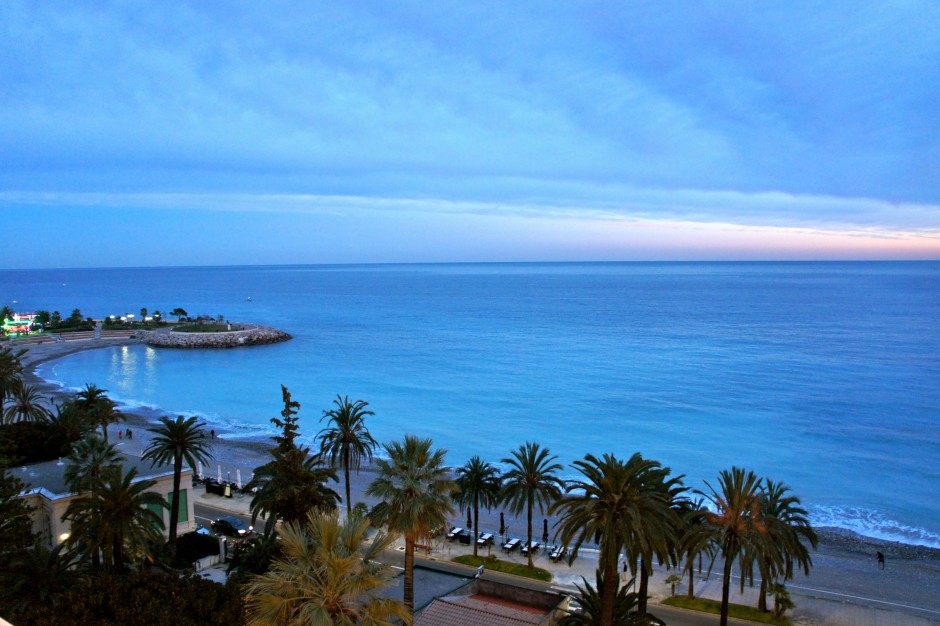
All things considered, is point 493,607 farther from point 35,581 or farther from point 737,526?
point 35,581

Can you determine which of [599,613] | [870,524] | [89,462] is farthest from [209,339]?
[599,613]

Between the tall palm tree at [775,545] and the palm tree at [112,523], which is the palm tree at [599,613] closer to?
the tall palm tree at [775,545]

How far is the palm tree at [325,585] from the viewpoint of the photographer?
1106 centimetres

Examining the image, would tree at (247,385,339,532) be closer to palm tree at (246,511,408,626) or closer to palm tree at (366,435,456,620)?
palm tree at (366,435,456,620)

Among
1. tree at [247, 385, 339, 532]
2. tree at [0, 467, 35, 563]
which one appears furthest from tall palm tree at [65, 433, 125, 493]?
tree at [247, 385, 339, 532]

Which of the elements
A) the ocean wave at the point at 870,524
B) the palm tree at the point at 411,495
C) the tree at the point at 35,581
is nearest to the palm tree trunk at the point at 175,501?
the tree at the point at 35,581

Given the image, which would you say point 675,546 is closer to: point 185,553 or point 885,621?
point 885,621

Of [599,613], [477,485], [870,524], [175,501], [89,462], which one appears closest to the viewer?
[599,613]

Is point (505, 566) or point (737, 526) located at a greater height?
point (737, 526)

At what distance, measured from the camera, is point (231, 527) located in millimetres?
30531

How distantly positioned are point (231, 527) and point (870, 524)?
38531mm

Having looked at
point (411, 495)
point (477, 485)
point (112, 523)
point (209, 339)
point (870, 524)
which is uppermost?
point (411, 495)

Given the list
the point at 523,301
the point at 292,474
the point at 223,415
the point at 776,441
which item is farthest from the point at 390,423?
the point at 523,301

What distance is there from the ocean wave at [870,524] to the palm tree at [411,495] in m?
31.2
